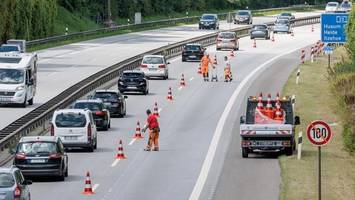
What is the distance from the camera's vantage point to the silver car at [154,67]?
72250mm

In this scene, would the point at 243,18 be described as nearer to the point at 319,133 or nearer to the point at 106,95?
the point at 106,95

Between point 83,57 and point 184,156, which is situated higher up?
point 83,57

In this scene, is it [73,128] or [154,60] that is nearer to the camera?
[73,128]

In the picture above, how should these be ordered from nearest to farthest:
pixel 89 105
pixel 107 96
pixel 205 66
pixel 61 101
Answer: pixel 89 105 → pixel 61 101 → pixel 107 96 → pixel 205 66

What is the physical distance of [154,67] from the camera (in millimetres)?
72250

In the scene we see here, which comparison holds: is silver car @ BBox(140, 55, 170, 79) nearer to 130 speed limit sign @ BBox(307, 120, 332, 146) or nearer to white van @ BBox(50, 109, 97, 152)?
white van @ BBox(50, 109, 97, 152)

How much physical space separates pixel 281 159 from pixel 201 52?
46.1m

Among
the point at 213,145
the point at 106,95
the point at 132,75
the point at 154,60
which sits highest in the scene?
the point at 154,60

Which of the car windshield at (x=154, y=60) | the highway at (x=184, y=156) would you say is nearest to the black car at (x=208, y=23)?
the highway at (x=184, y=156)

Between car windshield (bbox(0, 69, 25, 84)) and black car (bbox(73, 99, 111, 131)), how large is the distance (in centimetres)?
819

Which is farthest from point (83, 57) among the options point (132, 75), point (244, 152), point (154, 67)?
point (244, 152)

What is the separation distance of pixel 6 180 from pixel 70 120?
48.6 feet

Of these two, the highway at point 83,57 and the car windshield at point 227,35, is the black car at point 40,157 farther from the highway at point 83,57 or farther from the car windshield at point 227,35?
the car windshield at point 227,35

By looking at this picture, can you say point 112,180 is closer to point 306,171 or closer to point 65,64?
point 306,171
